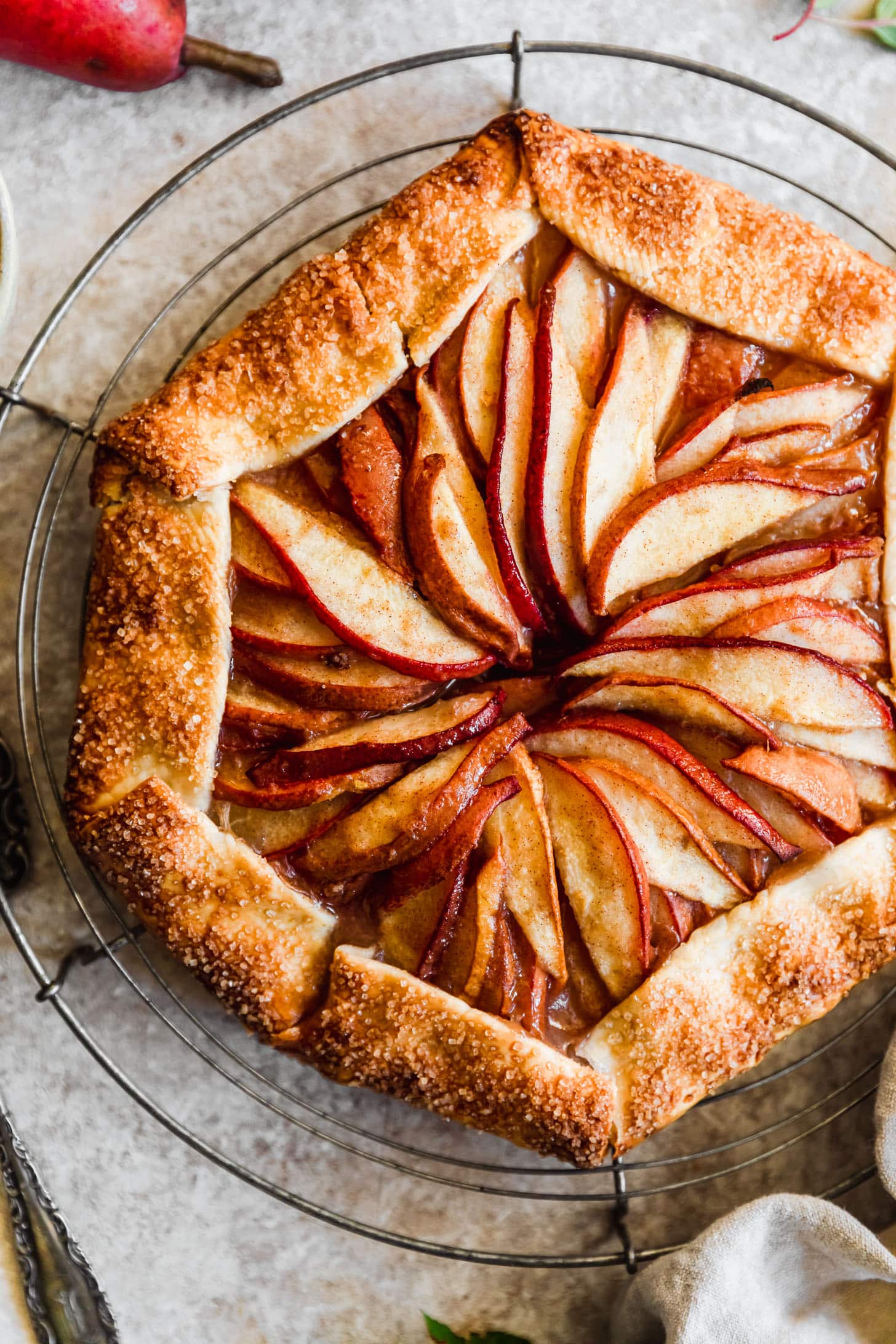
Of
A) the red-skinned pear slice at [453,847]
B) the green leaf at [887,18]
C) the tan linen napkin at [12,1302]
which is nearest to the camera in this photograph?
the red-skinned pear slice at [453,847]

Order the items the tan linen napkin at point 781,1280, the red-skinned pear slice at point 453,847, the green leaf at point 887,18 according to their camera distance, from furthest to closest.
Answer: the green leaf at point 887,18, the tan linen napkin at point 781,1280, the red-skinned pear slice at point 453,847

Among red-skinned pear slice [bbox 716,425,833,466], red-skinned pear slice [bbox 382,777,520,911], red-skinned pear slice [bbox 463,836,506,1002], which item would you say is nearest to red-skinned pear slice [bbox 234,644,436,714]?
red-skinned pear slice [bbox 382,777,520,911]

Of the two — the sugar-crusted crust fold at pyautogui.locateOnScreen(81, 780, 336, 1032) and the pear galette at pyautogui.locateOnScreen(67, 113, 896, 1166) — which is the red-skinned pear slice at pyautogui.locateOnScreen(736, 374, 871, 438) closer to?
the pear galette at pyautogui.locateOnScreen(67, 113, 896, 1166)

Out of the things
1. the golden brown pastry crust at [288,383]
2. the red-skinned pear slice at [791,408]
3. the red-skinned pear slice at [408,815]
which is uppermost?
the golden brown pastry crust at [288,383]

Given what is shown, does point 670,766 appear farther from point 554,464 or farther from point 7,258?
point 7,258

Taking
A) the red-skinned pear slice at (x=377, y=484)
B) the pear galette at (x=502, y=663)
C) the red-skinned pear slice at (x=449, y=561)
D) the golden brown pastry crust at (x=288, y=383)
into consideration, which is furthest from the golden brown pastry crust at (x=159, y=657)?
the red-skinned pear slice at (x=449, y=561)

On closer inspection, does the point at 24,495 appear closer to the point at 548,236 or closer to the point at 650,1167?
the point at 548,236

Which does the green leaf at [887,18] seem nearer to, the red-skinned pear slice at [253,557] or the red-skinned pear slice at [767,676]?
the red-skinned pear slice at [767,676]
